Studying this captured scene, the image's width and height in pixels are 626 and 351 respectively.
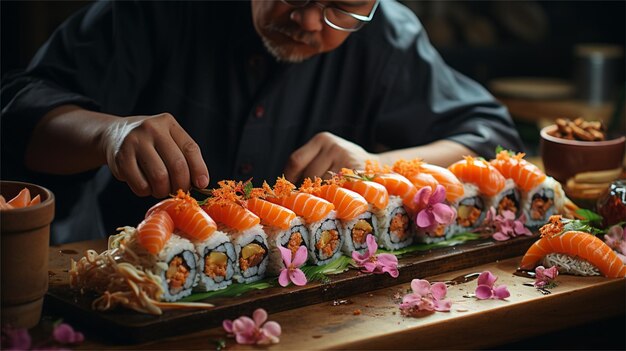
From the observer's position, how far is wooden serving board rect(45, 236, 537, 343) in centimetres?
182

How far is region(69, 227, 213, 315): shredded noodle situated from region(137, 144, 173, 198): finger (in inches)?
4.9

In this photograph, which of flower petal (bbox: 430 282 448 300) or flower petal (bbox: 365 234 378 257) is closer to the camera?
flower petal (bbox: 430 282 448 300)

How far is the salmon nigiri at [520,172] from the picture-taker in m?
2.56

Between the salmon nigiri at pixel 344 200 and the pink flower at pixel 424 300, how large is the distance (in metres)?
0.25

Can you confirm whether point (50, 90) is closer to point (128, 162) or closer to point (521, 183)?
point (128, 162)

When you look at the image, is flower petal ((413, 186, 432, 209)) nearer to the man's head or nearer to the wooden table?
the wooden table

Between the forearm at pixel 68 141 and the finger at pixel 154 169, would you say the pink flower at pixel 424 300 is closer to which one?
the finger at pixel 154 169

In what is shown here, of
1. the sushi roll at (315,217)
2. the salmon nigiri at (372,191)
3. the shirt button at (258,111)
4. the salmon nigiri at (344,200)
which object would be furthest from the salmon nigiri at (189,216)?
the shirt button at (258,111)

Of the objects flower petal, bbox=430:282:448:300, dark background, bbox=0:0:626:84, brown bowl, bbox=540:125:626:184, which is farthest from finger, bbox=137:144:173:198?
dark background, bbox=0:0:626:84

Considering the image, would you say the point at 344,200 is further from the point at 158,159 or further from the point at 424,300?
the point at 158,159

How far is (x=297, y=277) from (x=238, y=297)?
163 mm

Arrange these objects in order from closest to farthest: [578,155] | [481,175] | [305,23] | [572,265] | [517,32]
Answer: [572,265], [481,175], [305,23], [578,155], [517,32]

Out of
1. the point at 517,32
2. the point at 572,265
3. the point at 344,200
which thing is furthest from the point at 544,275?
the point at 517,32

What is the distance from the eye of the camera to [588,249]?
2238 millimetres
